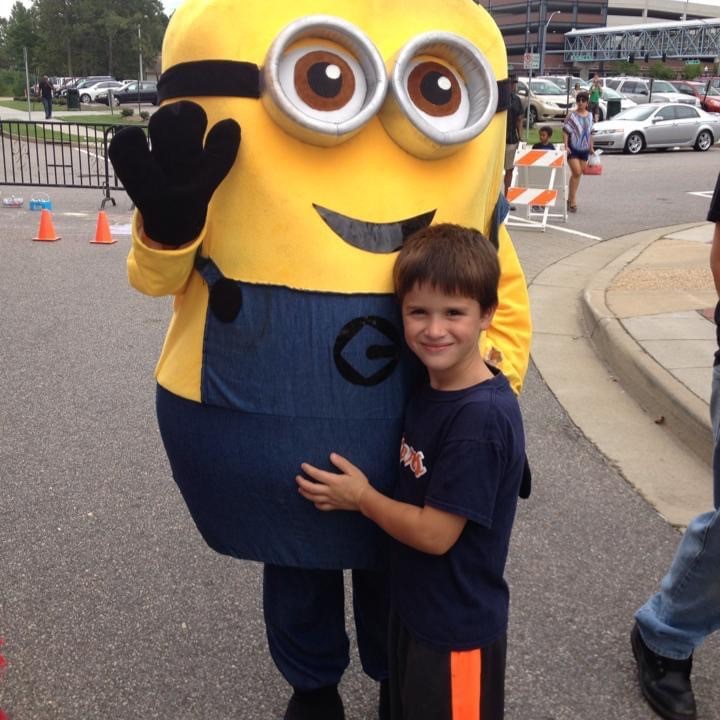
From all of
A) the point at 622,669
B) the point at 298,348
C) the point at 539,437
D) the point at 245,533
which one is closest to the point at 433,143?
the point at 298,348

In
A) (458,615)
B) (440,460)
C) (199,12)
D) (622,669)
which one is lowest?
(622,669)

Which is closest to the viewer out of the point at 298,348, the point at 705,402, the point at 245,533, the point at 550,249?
the point at 298,348

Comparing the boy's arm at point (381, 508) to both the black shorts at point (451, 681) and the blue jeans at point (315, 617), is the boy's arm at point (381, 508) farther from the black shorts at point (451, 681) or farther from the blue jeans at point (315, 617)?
the blue jeans at point (315, 617)

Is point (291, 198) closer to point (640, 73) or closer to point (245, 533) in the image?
point (245, 533)

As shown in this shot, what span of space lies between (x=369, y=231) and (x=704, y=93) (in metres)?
36.6

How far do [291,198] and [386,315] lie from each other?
287 mm

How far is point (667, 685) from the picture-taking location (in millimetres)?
2479

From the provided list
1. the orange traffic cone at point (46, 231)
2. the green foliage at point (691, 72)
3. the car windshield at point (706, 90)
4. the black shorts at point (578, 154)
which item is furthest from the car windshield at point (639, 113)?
the green foliage at point (691, 72)

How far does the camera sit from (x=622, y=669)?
8.71ft

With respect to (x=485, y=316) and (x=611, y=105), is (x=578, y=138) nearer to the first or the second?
(x=485, y=316)

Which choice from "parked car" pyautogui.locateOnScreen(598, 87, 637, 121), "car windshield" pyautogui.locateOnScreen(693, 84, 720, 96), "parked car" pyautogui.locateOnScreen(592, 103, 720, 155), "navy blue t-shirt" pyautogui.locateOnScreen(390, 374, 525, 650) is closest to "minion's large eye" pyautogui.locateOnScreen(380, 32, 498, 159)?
"navy blue t-shirt" pyautogui.locateOnScreen(390, 374, 525, 650)

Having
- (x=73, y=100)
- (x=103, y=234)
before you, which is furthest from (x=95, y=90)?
(x=103, y=234)

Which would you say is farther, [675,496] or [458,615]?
[675,496]

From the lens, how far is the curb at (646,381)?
425 centimetres
